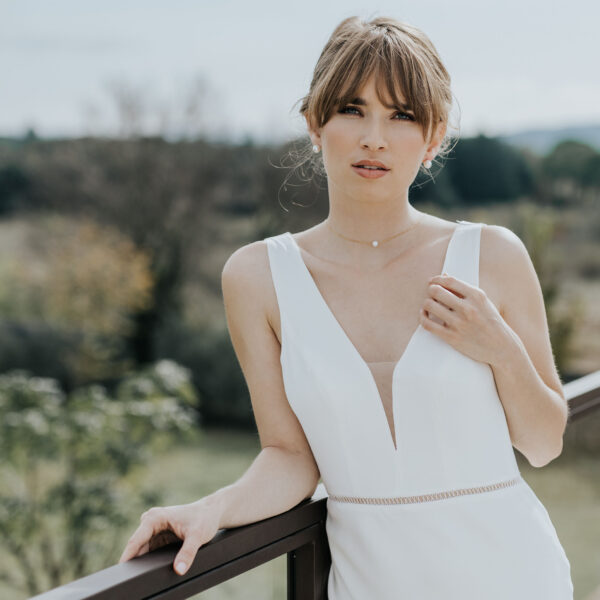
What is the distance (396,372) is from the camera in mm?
1469

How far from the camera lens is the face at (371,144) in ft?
5.08

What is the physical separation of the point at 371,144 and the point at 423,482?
640 mm

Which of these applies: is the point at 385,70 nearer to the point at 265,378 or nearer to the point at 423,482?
the point at 265,378

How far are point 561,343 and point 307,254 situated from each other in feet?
51.6

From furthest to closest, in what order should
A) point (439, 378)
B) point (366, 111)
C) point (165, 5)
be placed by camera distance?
point (165, 5) → point (366, 111) → point (439, 378)

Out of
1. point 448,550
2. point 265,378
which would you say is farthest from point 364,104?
point 448,550

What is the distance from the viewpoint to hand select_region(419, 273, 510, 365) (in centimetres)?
145

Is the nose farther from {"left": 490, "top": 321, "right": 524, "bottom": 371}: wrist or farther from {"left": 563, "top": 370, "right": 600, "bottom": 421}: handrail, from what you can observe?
{"left": 563, "top": 370, "right": 600, "bottom": 421}: handrail

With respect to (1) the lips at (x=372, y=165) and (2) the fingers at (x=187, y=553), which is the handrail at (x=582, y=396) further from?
(2) the fingers at (x=187, y=553)

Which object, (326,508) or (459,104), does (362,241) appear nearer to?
(459,104)

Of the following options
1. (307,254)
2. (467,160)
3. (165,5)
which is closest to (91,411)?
(307,254)

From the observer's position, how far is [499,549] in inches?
57.4

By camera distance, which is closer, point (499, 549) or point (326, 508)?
point (499, 549)

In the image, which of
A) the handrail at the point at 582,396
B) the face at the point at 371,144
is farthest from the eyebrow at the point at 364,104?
the handrail at the point at 582,396
